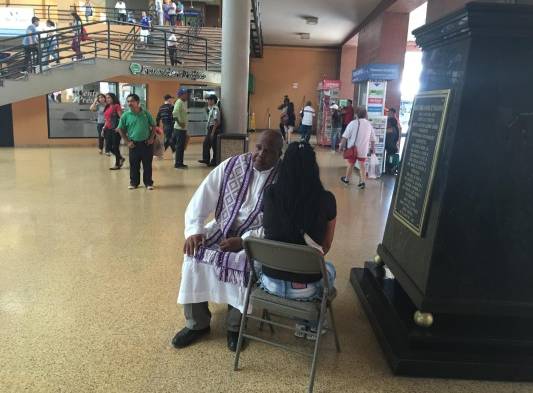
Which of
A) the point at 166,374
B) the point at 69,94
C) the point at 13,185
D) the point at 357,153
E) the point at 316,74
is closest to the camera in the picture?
the point at 166,374

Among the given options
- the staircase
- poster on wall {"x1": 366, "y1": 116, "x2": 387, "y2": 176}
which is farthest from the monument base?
the staircase

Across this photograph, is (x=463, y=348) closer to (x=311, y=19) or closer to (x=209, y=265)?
(x=209, y=265)

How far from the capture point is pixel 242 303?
254 cm

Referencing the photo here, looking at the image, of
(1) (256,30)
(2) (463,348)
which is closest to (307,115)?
(1) (256,30)

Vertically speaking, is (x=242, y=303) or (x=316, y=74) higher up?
(x=316, y=74)

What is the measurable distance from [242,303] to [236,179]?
0.72m

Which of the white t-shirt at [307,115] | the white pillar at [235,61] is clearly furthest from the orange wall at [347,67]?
the white pillar at [235,61]

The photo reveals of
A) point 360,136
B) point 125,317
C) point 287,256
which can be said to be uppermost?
point 360,136

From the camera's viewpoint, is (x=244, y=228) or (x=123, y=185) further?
(x=123, y=185)

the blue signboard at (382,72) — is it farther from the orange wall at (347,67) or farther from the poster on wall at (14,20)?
the poster on wall at (14,20)

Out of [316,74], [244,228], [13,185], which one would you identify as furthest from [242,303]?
[316,74]

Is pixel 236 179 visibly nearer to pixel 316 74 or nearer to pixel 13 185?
pixel 13 185

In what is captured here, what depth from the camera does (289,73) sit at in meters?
21.7

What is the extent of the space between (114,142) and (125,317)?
6.78 metres
